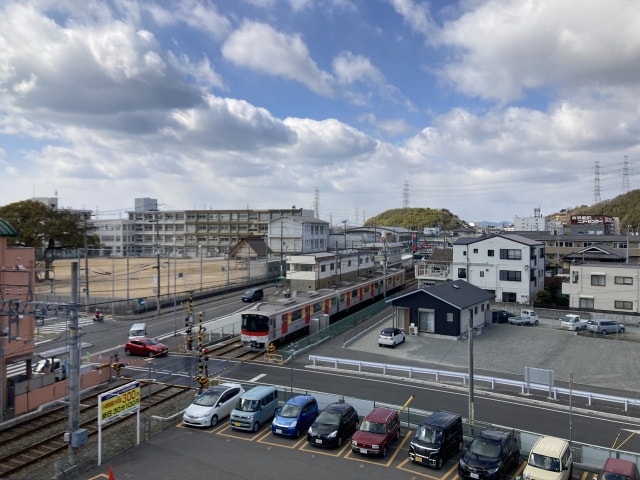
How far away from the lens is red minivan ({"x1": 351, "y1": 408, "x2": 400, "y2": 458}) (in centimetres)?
1391

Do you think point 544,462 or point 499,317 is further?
point 499,317

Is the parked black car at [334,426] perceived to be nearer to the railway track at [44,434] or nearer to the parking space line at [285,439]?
the parking space line at [285,439]

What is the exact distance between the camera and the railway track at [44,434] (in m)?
14.1

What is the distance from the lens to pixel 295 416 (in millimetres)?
15648

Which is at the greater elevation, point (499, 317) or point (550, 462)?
point (550, 462)

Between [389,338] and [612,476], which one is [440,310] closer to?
[389,338]

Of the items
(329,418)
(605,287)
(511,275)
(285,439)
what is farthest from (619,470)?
(511,275)

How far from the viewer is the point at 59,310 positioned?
1566 centimetres

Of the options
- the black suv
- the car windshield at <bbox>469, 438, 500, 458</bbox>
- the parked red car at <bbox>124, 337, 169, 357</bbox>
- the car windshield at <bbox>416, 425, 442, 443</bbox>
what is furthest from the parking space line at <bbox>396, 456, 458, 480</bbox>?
the parked red car at <bbox>124, 337, 169, 357</bbox>

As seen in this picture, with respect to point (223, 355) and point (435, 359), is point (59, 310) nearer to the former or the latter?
point (223, 355)

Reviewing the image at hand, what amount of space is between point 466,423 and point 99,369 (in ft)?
52.5

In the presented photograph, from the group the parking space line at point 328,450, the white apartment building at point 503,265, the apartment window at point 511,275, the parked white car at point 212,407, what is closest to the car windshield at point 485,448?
the parking space line at point 328,450

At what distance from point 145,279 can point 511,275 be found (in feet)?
148

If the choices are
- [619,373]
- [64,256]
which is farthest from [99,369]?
[64,256]
